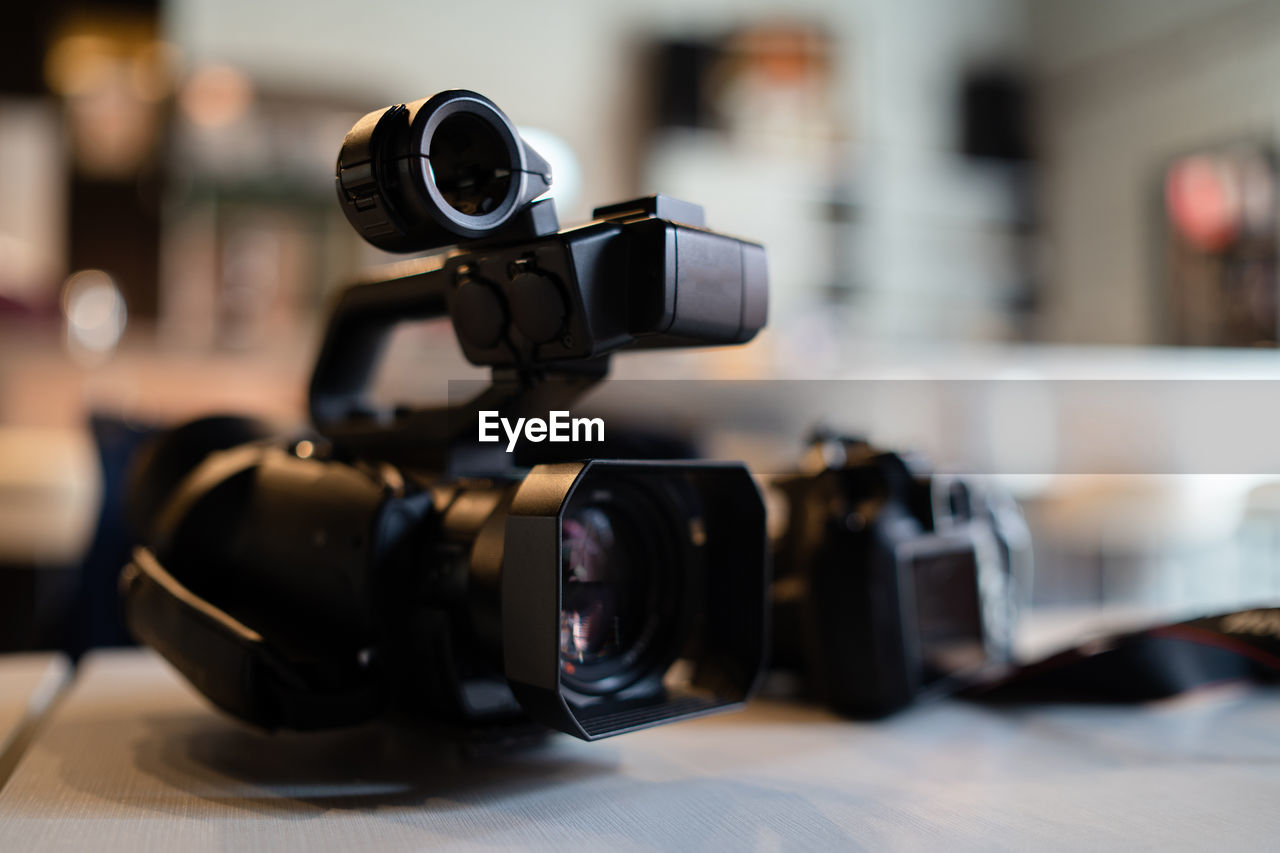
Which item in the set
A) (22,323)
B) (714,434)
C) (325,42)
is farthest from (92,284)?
(714,434)

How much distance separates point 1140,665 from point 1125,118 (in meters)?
3.93

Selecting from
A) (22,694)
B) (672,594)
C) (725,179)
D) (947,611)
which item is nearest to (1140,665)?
(947,611)

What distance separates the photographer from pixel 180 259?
2.81 metres

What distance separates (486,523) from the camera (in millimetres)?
424

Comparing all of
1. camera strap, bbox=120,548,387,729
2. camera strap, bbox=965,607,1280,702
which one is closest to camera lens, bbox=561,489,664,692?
camera strap, bbox=120,548,387,729

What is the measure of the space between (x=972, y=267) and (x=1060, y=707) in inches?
141

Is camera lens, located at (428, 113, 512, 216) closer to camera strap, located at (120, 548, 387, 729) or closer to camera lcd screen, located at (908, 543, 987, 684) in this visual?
camera strap, located at (120, 548, 387, 729)

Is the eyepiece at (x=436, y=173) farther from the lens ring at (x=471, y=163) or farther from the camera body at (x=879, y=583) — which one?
the camera body at (x=879, y=583)

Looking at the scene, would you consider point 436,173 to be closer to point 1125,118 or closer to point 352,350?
point 352,350

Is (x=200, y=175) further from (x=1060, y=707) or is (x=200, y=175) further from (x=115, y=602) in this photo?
(x=1060, y=707)

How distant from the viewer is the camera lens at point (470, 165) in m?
0.41

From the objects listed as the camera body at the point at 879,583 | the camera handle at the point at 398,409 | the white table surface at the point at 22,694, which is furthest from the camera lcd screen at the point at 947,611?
the white table surface at the point at 22,694

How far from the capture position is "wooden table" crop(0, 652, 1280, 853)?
0.38 m

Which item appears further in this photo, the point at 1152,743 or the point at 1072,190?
the point at 1072,190
